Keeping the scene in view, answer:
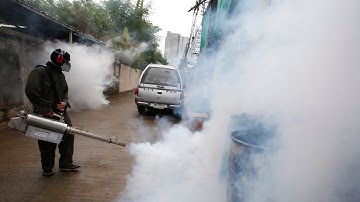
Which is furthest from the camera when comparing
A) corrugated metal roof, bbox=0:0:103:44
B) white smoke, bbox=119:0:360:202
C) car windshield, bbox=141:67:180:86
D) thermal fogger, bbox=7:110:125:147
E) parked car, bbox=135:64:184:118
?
car windshield, bbox=141:67:180:86

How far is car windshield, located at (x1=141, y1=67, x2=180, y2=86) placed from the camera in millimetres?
9891

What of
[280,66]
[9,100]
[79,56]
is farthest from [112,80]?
[280,66]

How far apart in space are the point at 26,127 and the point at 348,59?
3.73 meters

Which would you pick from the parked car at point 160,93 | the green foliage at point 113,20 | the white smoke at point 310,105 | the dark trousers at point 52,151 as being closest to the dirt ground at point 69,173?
the dark trousers at point 52,151

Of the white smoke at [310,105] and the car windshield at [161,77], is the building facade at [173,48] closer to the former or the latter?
the car windshield at [161,77]

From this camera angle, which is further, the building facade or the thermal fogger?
the building facade

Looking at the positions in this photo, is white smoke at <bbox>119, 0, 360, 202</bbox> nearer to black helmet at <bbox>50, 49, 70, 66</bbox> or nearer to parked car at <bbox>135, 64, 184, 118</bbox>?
black helmet at <bbox>50, 49, 70, 66</bbox>

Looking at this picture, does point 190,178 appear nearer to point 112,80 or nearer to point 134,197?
point 134,197

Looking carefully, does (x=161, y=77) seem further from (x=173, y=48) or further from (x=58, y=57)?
(x=173, y=48)

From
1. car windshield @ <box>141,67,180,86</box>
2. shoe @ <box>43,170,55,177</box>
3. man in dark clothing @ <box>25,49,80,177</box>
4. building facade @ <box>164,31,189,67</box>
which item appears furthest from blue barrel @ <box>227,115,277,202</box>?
building facade @ <box>164,31,189,67</box>

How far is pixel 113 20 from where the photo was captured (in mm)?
25188

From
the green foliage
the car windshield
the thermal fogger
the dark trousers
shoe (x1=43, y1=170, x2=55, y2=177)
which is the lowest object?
shoe (x1=43, y1=170, x2=55, y2=177)

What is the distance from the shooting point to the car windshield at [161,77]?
9.89 metres

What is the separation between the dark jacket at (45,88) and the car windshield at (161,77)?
5.74 m
